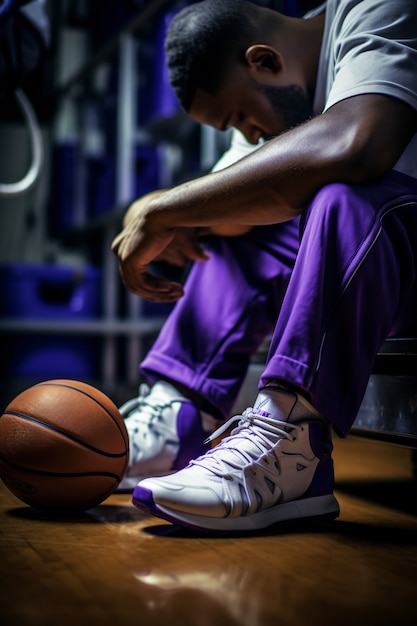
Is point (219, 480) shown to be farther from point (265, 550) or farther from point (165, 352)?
point (165, 352)

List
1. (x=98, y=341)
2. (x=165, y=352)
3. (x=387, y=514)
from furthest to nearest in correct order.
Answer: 1. (x=98, y=341)
2. (x=165, y=352)
3. (x=387, y=514)

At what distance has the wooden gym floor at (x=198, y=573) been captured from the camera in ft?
1.90

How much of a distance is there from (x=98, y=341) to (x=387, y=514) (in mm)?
2409

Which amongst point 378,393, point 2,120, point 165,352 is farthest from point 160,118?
point 378,393

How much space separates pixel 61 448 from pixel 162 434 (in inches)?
11.4

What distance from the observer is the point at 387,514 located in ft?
3.53

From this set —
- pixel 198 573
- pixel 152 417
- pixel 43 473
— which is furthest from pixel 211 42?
pixel 198 573

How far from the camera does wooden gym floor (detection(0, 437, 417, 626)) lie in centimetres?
58

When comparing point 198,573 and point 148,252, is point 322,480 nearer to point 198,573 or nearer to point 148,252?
point 198,573

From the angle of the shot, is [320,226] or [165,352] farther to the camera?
[165,352]

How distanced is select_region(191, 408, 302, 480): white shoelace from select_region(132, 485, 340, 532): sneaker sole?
0.06 metres

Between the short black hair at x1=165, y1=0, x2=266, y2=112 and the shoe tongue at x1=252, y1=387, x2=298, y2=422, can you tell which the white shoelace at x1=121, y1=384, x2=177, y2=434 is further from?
the short black hair at x1=165, y1=0, x2=266, y2=112

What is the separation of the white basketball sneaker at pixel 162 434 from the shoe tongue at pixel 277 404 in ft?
1.10

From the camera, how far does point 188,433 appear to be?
1.21 m
